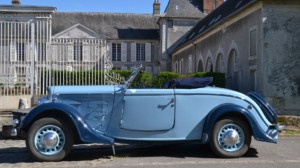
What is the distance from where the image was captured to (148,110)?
21.8 feet

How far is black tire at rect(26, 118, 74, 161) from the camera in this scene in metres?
6.39

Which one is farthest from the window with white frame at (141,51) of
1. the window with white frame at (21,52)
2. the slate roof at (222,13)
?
the window with white frame at (21,52)

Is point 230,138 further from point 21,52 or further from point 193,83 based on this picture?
point 21,52

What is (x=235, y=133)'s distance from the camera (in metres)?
6.75

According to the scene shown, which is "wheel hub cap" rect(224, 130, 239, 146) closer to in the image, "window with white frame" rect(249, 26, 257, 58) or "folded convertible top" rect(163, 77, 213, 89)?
"folded convertible top" rect(163, 77, 213, 89)

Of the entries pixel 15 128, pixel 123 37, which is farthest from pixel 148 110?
pixel 123 37

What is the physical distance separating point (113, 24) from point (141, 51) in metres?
5.03

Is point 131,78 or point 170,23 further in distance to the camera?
point 170,23

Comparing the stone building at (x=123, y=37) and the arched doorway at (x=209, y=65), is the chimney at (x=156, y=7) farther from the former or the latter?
the arched doorway at (x=209, y=65)

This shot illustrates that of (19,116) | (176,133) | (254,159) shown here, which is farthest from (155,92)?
(19,116)

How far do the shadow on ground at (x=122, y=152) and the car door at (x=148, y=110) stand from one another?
0.67m

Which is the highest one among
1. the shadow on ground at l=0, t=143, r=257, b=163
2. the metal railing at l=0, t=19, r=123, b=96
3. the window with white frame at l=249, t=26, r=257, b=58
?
the window with white frame at l=249, t=26, r=257, b=58

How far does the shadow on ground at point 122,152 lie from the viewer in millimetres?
6883

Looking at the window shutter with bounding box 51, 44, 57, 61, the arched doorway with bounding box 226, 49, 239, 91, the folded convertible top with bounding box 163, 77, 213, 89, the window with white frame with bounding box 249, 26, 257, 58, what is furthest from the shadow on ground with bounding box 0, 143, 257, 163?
the arched doorway with bounding box 226, 49, 239, 91
